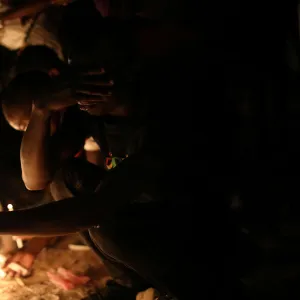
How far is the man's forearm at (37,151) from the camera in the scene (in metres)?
1.62

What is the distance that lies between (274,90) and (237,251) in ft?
2.34

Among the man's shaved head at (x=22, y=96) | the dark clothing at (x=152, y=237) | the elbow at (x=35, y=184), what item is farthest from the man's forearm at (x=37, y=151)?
the dark clothing at (x=152, y=237)

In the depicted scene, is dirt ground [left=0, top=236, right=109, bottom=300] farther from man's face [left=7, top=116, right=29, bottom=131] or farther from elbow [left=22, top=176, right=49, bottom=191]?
man's face [left=7, top=116, right=29, bottom=131]

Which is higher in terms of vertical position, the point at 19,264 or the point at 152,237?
the point at 152,237

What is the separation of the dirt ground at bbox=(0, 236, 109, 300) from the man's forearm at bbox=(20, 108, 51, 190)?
45 cm

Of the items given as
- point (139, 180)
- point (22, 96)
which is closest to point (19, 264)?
point (22, 96)

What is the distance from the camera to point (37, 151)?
171cm

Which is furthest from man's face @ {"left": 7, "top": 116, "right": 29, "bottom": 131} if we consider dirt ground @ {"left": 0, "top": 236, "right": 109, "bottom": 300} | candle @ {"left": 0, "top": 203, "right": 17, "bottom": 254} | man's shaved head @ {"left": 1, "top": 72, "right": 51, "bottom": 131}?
dirt ground @ {"left": 0, "top": 236, "right": 109, "bottom": 300}

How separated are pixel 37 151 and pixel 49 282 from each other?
2.09ft

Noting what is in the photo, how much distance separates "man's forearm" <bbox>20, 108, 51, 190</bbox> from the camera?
5.32 ft

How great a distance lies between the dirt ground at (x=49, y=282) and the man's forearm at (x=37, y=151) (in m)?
0.45

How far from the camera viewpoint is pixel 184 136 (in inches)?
55.4

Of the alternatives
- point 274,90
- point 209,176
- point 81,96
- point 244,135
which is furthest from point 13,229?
point 274,90

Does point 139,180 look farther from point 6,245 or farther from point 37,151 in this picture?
point 6,245
